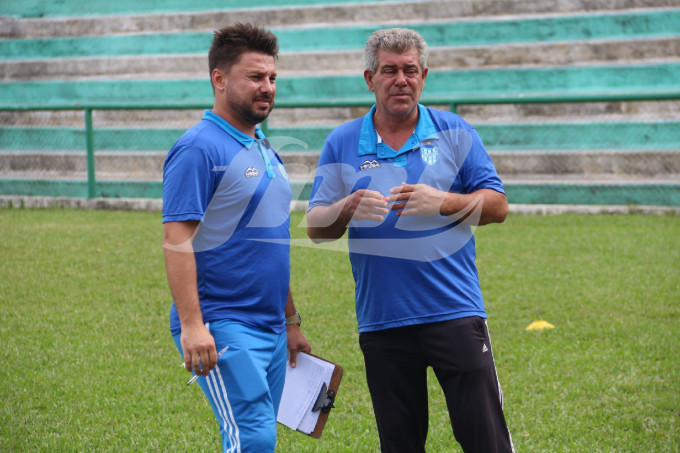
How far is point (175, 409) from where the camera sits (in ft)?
17.7

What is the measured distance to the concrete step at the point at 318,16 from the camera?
15.2 meters

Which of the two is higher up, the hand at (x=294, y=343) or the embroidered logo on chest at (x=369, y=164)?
the embroidered logo on chest at (x=369, y=164)

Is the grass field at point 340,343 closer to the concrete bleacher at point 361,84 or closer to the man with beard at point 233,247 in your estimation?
the man with beard at point 233,247

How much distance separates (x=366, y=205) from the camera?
11.0 feet

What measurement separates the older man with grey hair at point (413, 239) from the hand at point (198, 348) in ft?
2.45

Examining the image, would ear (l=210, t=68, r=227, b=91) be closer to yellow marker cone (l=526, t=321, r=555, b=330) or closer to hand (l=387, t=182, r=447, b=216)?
hand (l=387, t=182, r=447, b=216)

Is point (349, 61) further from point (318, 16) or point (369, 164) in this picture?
point (369, 164)

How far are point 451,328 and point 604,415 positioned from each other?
224 cm

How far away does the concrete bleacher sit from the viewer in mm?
13469

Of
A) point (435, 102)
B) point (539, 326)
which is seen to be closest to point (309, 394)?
point (539, 326)

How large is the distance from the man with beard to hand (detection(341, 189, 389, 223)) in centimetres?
31

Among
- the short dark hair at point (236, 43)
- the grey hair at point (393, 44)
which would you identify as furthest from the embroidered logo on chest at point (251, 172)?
the grey hair at point (393, 44)

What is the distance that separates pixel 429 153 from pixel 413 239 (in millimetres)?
Answer: 369

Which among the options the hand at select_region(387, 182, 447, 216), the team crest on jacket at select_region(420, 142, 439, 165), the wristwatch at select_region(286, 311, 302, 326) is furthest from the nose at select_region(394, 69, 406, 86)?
the wristwatch at select_region(286, 311, 302, 326)
